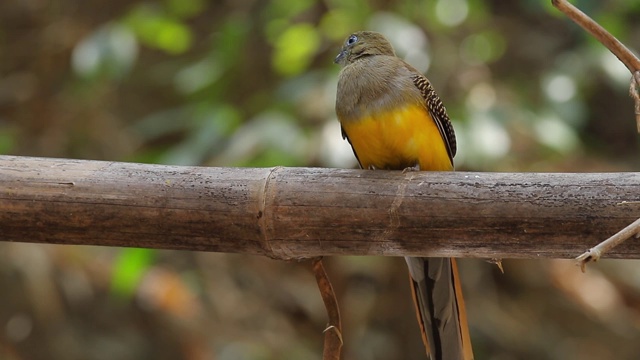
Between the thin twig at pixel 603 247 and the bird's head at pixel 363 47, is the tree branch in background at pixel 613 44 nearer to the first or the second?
the thin twig at pixel 603 247

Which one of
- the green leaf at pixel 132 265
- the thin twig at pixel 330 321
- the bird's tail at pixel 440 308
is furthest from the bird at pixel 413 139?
the green leaf at pixel 132 265

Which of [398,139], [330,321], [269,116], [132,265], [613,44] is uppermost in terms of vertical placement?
[613,44]

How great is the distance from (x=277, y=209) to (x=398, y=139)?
2.10ft

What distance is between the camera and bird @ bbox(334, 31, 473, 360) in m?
2.28

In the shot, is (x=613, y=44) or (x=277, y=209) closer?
(x=613, y=44)

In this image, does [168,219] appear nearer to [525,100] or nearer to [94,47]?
[94,47]

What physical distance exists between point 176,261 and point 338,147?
2.23 m

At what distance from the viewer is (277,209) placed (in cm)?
191

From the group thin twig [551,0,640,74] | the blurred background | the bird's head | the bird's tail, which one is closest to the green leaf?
the blurred background

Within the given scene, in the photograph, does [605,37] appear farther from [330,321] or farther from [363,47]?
[363,47]

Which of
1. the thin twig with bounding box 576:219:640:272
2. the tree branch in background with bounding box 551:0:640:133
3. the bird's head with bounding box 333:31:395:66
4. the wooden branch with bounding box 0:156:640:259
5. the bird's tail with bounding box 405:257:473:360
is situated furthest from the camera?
the bird's head with bounding box 333:31:395:66

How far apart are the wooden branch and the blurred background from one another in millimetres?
1465

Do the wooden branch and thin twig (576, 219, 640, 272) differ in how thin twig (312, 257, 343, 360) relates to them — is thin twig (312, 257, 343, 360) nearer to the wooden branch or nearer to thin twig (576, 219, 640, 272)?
the wooden branch

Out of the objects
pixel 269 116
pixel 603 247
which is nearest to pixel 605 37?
pixel 603 247
